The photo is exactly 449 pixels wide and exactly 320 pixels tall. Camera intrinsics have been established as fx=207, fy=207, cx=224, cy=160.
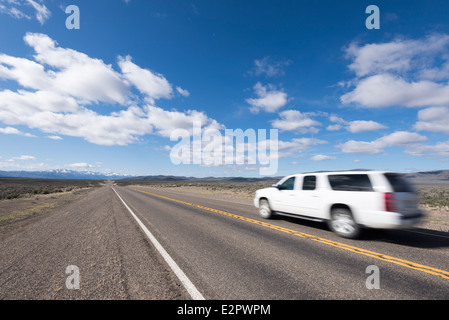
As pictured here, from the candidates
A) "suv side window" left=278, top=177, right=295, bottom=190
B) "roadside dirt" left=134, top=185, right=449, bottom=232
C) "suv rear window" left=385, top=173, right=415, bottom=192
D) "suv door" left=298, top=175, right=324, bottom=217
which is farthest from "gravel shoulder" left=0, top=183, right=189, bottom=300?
"roadside dirt" left=134, top=185, right=449, bottom=232

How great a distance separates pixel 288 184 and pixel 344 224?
254 cm

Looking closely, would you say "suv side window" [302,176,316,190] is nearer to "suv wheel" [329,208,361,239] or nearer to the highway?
"suv wheel" [329,208,361,239]

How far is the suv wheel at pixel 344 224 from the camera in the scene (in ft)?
19.8

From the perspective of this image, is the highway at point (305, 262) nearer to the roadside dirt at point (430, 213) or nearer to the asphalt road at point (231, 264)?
the asphalt road at point (231, 264)

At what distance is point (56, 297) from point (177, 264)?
1953mm

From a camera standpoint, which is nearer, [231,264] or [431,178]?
[231,264]

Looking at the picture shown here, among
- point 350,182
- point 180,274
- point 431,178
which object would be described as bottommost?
point 180,274

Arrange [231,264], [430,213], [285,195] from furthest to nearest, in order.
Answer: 1. [430,213]
2. [285,195]
3. [231,264]

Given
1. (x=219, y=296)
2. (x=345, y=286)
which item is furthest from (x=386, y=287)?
(x=219, y=296)

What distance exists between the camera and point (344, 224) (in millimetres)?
6254

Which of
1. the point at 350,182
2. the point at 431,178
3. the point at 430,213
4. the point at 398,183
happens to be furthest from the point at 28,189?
the point at 431,178

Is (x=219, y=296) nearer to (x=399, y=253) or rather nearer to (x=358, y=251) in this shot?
(x=358, y=251)

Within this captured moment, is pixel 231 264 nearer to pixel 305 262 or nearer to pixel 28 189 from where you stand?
pixel 305 262

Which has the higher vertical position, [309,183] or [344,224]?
[309,183]
